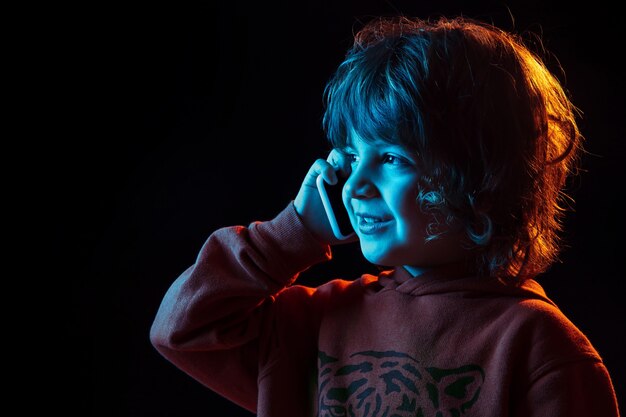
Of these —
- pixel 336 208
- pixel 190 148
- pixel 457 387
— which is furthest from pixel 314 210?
pixel 190 148

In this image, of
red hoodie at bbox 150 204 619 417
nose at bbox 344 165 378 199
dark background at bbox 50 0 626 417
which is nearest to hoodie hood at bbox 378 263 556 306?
red hoodie at bbox 150 204 619 417

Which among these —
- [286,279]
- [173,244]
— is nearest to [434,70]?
[286,279]

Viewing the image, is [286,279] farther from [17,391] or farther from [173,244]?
[17,391]

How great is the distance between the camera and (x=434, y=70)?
1005 millimetres

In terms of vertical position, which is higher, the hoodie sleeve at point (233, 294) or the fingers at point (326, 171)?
the fingers at point (326, 171)

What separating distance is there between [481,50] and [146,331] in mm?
852

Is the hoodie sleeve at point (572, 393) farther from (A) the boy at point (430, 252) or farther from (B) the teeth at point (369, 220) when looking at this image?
Result: (B) the teeth at point (369, 220)

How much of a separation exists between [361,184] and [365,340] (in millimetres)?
196

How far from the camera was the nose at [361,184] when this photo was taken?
1.01 meters

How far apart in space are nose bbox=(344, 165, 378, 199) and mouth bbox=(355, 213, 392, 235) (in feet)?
0.08

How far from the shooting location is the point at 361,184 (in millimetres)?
1010

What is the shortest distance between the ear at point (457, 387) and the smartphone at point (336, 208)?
0.20m

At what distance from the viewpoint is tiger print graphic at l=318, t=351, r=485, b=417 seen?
989 millimetres

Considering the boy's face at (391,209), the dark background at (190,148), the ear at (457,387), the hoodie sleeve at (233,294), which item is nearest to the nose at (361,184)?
the boy's face at (391,209)
